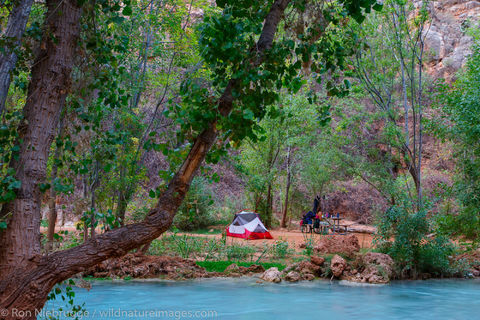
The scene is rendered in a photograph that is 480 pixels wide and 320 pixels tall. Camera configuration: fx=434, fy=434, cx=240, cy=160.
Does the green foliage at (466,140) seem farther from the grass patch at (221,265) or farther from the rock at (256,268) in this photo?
the rock at (256,268)

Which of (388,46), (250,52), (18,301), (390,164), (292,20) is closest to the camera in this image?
(18,301)

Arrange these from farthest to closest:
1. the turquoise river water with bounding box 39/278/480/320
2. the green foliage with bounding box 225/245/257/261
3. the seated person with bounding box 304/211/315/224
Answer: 1. the seated person with bounding box 304/211/315/224
2. the green foliage with bounding box 225/245/257/261
3. the turquoise river water with bounding box 39/278/480/320

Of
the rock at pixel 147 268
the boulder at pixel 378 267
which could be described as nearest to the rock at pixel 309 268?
the boulder at pixel 378 267

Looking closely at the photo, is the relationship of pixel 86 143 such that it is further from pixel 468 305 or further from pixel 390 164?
pixel 390 164

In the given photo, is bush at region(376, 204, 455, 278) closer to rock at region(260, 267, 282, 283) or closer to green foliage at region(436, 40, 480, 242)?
green foliage at region(436, 40, 480, 242)

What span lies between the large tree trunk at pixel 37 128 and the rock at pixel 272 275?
9962 millimetres

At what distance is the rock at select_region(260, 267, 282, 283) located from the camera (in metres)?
12.0

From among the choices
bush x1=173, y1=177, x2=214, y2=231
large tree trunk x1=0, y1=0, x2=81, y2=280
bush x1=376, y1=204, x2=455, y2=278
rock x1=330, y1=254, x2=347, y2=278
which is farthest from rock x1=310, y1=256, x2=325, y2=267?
large tree trunk x1=0, y1=0, x2=81, y2=280

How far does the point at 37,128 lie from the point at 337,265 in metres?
11.2

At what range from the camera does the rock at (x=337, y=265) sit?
12492 mm

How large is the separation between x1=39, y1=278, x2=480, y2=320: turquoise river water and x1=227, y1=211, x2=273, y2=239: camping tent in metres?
6.22

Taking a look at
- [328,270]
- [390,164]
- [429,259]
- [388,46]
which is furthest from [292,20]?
[390,164]

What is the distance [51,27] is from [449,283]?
13.2 m

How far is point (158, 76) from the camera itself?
475 inches
